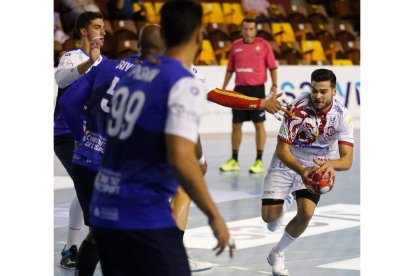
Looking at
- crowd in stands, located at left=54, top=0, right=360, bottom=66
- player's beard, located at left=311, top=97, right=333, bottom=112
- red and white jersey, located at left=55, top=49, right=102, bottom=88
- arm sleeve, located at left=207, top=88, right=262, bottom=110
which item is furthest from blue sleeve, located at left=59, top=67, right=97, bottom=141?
crowd in stands, located at left=54, top=0, right=360, bottom=66

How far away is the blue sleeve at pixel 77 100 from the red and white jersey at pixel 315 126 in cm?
176

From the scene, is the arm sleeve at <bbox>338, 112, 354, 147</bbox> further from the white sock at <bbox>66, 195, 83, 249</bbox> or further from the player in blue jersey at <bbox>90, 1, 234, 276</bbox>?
the player in blue jersey at <bbox>90, 1, 234, 276</bbox>

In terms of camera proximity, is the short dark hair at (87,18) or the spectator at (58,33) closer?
the short dark hair at (87,18)

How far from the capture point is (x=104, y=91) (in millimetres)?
5387

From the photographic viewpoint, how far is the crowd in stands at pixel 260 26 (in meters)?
17.6

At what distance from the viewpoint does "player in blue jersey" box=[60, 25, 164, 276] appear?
5375 mm

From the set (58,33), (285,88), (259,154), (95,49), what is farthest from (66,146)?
(285,88)

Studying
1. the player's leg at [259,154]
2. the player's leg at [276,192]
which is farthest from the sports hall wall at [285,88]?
the player's leg at [276,192]

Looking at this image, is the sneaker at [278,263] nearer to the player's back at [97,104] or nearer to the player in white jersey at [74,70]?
the player in white jersey at [74,70]

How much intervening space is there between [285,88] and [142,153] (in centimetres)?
1448

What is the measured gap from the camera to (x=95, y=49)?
616 centimetres

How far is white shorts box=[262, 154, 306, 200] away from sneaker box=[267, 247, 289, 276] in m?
0.48
